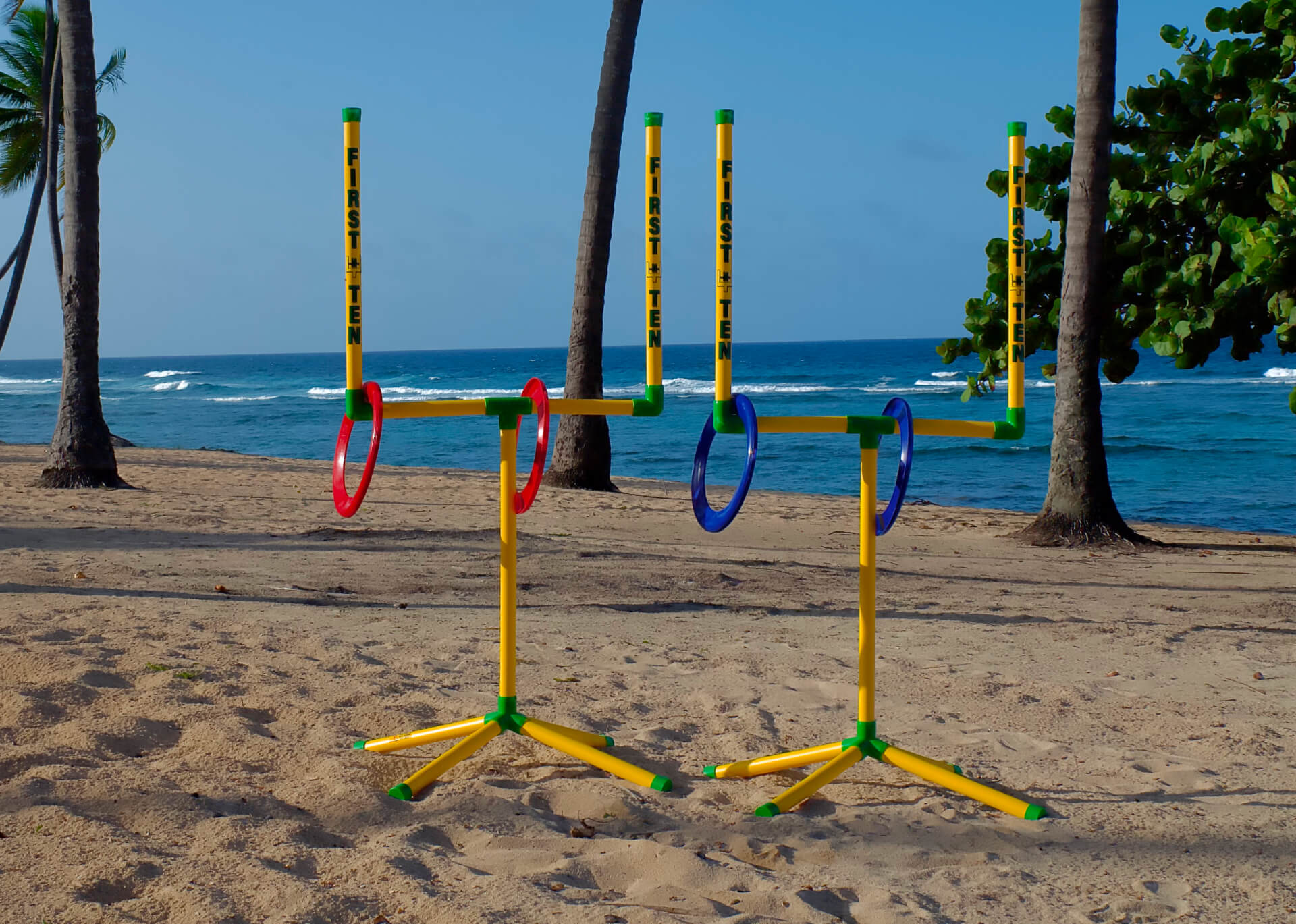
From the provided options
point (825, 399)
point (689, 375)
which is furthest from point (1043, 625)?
point (689, 375)

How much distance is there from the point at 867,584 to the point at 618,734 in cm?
111

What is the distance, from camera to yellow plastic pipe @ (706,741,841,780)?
11.6ft

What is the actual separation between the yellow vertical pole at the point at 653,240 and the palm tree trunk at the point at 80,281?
918cm

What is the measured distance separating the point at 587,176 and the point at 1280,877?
10192 millimetres

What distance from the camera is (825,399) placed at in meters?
44.0

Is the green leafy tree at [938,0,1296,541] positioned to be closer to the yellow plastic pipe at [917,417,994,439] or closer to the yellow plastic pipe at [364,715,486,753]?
the yellow plastic pipe at [917,417,994,439]

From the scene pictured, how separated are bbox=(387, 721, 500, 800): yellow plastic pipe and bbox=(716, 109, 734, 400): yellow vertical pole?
143 cm

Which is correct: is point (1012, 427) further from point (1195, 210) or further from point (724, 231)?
point (1195, 210)

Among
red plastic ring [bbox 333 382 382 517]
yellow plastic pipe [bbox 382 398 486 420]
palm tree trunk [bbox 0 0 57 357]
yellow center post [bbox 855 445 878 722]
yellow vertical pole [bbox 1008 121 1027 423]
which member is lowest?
yellow center post [bbox 855 445 878 722]

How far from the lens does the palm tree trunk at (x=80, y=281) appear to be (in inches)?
420

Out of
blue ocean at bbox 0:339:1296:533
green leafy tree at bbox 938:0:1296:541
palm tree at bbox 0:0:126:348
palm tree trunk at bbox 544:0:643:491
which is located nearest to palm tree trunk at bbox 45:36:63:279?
palm tree at bbox 0:0:126:348

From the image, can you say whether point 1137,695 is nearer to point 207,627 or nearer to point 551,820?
point 551,820

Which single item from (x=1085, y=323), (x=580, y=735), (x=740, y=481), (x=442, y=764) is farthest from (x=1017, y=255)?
(x=1085, y=323)

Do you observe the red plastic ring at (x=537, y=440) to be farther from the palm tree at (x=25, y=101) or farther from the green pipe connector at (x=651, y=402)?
the palm tree at (x=25, y=101)
